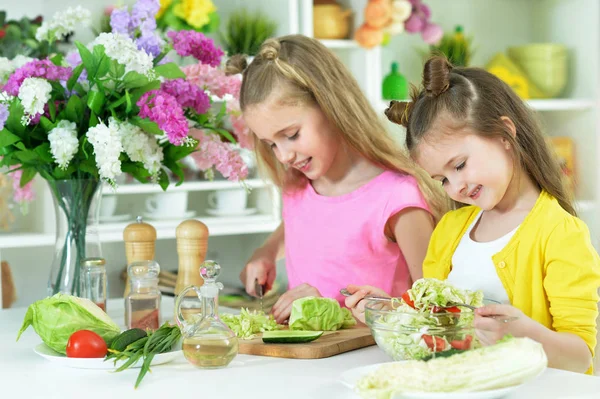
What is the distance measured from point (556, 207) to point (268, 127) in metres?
0.66

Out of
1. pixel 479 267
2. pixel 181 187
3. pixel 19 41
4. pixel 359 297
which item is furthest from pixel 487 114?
pixel 19 41

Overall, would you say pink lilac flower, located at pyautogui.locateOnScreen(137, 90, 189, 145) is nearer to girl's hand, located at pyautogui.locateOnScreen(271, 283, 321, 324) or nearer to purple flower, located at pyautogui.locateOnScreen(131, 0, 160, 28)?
purple flower, located at pyautogui.locateOnScreen(131, 0, 160, 28)

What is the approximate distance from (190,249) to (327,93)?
→ 483mm

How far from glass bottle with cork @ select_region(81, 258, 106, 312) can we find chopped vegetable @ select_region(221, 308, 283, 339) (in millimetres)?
275

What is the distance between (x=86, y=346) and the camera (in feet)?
4.41

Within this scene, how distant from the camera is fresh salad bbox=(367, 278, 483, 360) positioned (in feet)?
3.98

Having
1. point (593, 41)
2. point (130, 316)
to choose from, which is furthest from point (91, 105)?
point (593, 41)

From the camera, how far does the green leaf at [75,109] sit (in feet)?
5.69

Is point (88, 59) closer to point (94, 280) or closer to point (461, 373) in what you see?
point (94, 280)

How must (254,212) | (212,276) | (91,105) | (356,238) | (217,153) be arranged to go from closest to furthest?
(212,276) < (91,105) < (217,153) < (356,238) < (254,212)

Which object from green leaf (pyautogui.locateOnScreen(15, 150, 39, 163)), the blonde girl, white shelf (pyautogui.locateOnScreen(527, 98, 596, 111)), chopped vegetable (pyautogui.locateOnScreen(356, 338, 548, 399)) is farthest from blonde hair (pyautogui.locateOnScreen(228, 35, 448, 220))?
white shelf (pyautogui.locateOnScreen(527, 98, 596, 111))

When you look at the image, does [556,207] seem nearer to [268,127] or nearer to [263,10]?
[268,127]

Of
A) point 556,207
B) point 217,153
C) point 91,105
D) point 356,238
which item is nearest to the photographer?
point 556,207

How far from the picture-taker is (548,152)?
5.25 feet
